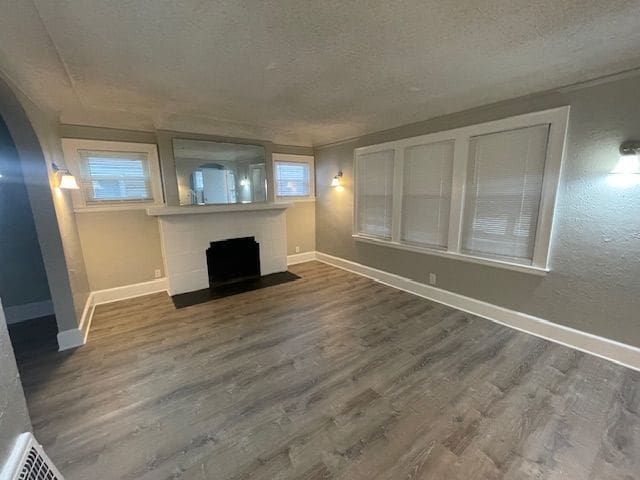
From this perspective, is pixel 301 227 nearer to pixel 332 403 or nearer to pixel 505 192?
pixel 505 192

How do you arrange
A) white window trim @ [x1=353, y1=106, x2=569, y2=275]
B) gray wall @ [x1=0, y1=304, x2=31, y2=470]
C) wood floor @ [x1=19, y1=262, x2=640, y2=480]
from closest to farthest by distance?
gray wall @ [x1=0, y1=304, x2=31, y2=470] < wood floor @ [x1=19, y1=262, x2=640, y2=480] < white window trim @ [x1=353, y1=106, x2=569, y2=275]

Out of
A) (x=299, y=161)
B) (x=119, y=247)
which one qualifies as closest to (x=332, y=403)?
(x=119, y=247)

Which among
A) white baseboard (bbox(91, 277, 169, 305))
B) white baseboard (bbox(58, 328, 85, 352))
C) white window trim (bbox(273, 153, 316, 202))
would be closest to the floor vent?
white baseboard (bbox(58, 328, 85, 352))

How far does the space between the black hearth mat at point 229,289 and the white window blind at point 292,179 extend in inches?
61.6

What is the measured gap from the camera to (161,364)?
2.35 metres

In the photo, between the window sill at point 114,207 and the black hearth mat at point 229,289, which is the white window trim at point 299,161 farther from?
the window sill at point 114,207

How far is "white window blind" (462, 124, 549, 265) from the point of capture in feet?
8.56

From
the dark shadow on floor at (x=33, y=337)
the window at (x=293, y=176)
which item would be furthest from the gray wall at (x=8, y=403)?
the window at (x=293, y=176)

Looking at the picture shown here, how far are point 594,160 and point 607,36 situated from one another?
1.01 meters

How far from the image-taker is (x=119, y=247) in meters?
3.70

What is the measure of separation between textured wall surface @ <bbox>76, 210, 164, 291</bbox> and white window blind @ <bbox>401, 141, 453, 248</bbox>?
3650 millimetres

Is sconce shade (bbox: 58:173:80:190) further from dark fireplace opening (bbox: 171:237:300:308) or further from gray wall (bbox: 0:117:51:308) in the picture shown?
dark fireplace opening (bbox: 171:237:300:308)

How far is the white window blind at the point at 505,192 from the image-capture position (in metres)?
2.61

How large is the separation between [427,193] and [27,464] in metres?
3.86
